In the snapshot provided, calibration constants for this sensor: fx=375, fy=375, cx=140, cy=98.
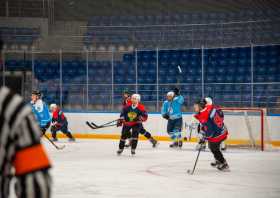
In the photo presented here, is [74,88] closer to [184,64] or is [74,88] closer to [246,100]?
[184,64]

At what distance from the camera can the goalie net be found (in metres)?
8.84

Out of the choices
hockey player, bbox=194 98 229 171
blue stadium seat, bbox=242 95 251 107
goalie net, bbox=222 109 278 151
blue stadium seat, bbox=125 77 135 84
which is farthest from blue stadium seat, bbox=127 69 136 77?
hockey player, bbox=194 98 229 171

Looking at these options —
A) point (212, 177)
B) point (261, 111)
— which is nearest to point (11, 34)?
point (261, 111)

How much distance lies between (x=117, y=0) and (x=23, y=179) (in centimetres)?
1766

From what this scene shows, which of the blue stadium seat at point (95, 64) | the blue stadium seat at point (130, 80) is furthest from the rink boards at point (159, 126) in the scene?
the blue stadium seat at point (95, 64)

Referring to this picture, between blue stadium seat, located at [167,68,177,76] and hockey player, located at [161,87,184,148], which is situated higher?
blue stadium seat, located at [167,68,177,76]

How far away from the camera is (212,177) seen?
5.29 m

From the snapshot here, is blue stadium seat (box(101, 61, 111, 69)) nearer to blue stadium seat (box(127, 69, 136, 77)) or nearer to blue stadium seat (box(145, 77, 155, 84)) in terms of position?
blue stadium seat (box(127, 69, 136, 77))

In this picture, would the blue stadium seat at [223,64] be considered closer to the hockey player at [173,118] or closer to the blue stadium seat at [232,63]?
the blue stadium seat at [232,63]

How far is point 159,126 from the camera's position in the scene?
11508 mm

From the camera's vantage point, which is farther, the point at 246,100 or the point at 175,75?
the point at 175,75

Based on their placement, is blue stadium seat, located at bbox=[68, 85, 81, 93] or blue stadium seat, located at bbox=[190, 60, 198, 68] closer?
blue stadium seat, located at bbox=[68, 85, 81, 93]

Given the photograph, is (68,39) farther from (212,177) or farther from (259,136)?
(212,177)

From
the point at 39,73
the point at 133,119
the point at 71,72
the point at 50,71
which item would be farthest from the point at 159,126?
the point at 39,73
